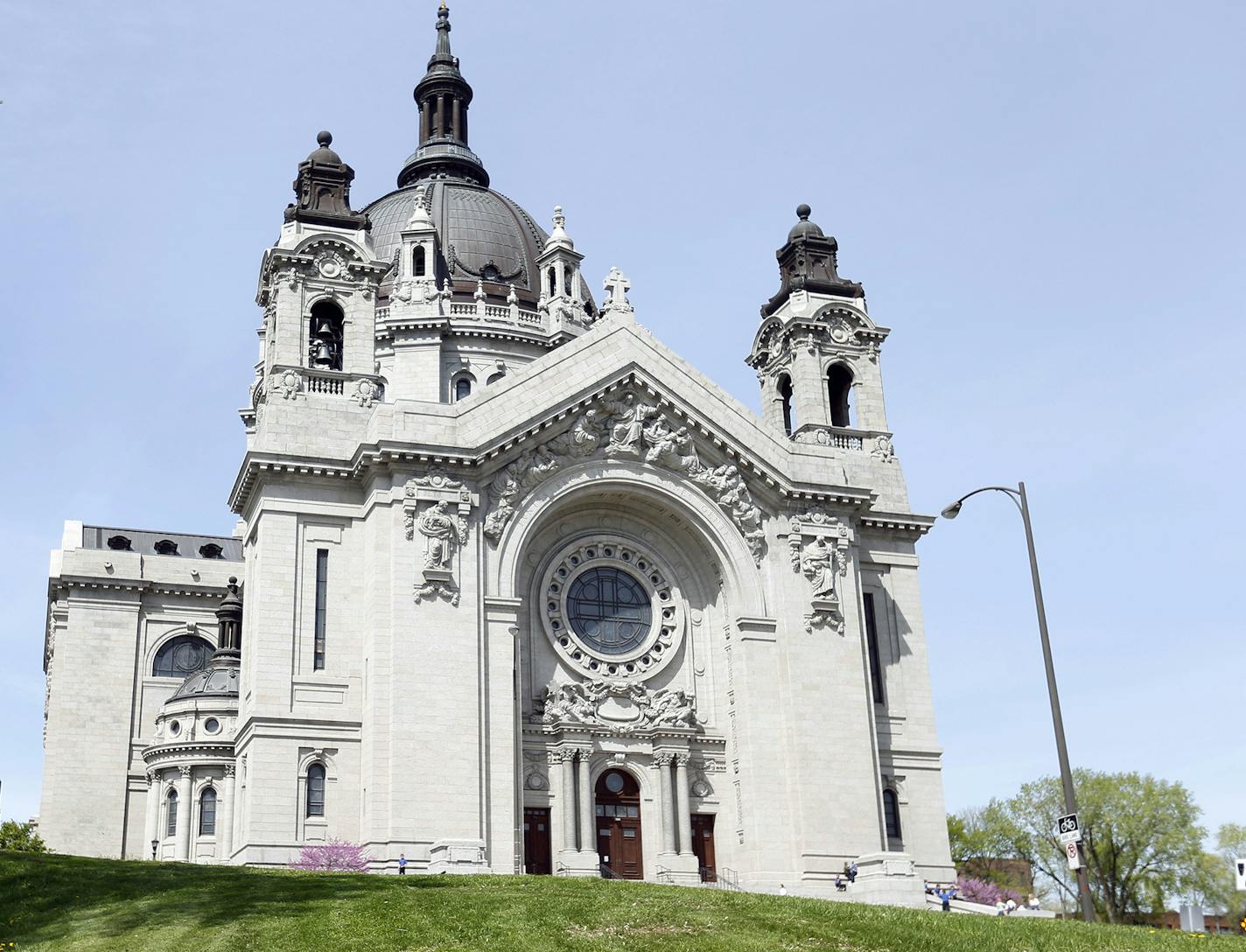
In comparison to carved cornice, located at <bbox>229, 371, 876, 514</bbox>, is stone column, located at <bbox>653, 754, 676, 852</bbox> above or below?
below

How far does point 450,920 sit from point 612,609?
22440 millimetres

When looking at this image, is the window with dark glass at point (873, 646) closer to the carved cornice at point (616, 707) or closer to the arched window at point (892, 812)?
the arched window at point (892, 812)

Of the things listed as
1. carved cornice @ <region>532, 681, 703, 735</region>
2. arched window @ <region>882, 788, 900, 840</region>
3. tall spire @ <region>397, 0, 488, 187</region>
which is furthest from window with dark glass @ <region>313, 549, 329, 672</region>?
tall spire @ <region>397, 0, 488, 187</region>

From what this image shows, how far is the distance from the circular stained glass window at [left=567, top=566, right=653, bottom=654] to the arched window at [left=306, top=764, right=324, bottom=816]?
959cm

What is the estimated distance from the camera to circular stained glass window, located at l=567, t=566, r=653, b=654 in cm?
4956

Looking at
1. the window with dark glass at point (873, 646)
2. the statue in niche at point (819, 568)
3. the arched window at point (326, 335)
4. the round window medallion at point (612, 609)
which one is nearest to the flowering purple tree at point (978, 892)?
the window with dark glass at point (873, 646)

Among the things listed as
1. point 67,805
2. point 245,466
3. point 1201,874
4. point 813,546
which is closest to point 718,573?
point 813,546

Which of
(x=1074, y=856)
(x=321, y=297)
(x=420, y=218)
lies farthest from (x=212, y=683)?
(x=1074, y=856)

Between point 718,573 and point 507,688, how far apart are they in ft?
29.5

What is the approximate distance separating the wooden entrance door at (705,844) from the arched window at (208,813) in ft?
62.0

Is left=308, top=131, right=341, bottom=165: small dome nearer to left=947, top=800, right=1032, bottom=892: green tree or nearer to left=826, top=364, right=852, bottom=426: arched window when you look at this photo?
left=826, top=364, right=852, bottom=426: arched window

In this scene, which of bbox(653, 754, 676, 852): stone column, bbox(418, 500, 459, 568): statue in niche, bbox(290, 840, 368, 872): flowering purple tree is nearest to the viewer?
bbox(290, 840, 368, 872): flowering purple tree

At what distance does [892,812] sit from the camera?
51.2 meters

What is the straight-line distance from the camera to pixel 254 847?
42.8 metres
